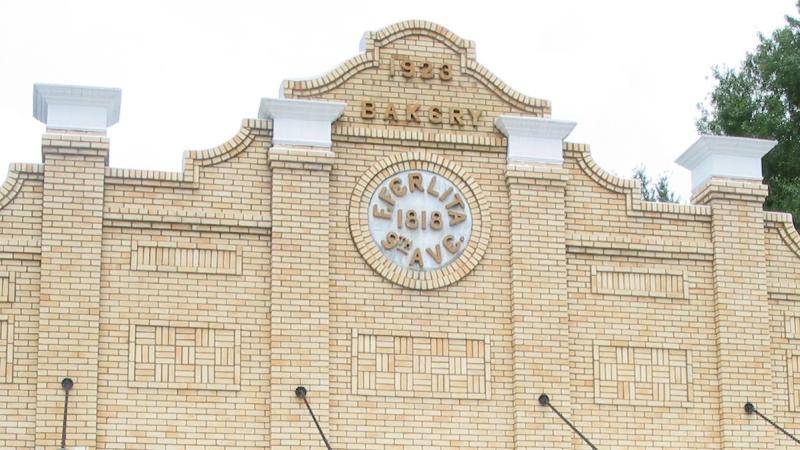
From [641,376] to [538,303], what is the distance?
Result: 171cm

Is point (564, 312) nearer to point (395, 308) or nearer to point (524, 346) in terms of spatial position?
point (524, 346)

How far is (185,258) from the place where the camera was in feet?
63.1

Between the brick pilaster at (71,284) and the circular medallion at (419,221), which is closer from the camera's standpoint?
the brick pilaster at (71,284)

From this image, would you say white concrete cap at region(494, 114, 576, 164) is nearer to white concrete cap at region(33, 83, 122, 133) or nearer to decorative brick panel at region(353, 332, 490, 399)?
decorative brick panel at region(353, 332, 490, 399)

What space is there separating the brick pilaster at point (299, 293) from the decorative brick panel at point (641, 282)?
378 centimetres

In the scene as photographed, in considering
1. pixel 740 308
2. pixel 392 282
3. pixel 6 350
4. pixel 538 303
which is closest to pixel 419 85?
pixel 392 282

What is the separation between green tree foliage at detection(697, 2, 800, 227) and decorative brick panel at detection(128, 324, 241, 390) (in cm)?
1432

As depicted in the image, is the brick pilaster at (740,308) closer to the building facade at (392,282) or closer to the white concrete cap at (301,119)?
the building facade at (392,282)

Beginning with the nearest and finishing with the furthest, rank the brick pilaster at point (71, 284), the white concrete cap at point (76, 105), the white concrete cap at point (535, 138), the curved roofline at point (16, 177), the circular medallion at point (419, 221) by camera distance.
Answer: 1. the brick pilaster at point (71, 284)
2. the curved roofline at point (16, 177)
3. the white concrete cap at point (76, 105)
4. the circular medallion at point (419, 221)
5. the white concrete cap at point (535, 138)

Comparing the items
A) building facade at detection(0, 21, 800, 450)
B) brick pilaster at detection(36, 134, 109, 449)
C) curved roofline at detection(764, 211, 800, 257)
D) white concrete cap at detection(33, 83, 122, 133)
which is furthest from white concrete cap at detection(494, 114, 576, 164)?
brick pilaster at detection(36, 134, 109, 449)

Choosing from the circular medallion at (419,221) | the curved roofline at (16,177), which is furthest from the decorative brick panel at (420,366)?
the curved roofline at (16,177)

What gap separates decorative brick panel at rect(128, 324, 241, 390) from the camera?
61.4 feet

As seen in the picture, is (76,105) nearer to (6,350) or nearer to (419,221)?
(6,350)

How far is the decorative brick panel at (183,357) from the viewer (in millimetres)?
18719
